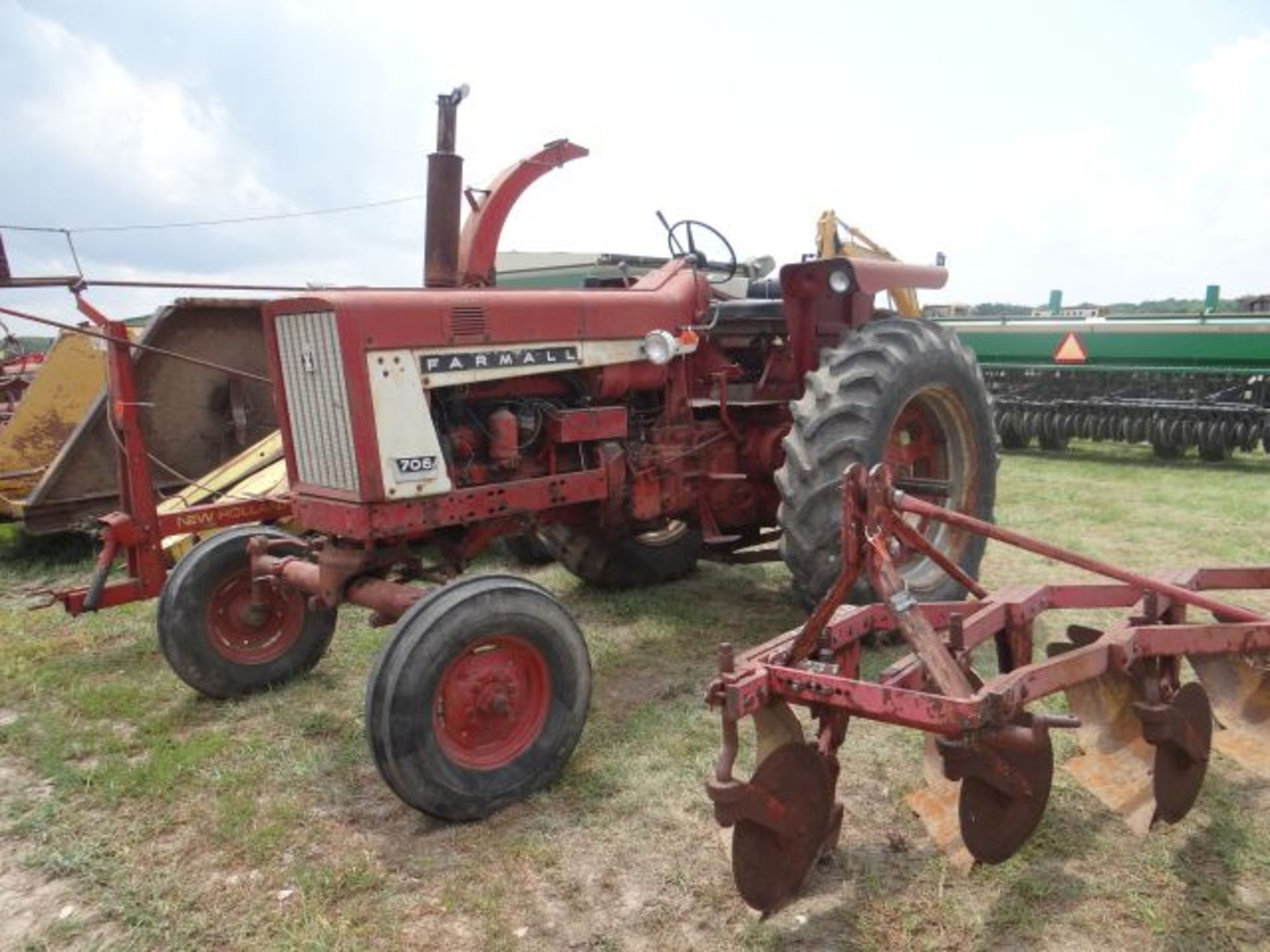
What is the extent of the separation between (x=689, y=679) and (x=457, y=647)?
133 centimetres

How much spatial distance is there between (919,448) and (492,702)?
2.62 m

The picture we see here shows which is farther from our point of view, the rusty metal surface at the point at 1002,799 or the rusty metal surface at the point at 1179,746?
the rusty metal surface at the point at 1179,746

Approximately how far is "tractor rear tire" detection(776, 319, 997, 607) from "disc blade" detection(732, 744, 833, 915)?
4.22 feet

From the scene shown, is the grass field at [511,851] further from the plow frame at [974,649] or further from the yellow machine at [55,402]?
the yellow machine at [55,402]

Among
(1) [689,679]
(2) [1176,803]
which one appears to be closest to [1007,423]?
(1) [689,679]

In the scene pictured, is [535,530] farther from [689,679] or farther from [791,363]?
[791,363]

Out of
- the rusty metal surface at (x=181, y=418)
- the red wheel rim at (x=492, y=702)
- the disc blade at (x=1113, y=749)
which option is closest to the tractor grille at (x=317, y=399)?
the red wheel rim at (x=492, y=702)

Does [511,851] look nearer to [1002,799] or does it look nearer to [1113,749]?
[1002,799]

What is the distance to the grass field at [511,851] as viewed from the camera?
225 cm

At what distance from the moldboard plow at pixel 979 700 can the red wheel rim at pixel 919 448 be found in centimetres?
174

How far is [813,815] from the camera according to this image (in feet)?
7.23

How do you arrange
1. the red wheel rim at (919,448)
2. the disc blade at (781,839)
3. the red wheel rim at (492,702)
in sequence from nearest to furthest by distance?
the disc blade at (781,839), the red wheel rim at (492,702), the red wheel rim at (919,448)

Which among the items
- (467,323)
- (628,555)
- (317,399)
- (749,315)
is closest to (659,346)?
(467,323)

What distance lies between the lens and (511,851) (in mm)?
2605
